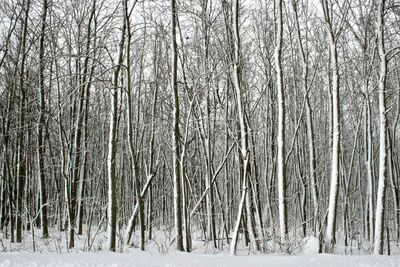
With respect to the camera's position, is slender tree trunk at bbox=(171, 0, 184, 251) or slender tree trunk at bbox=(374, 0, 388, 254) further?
slender tree trunk at bbox=(374, 0, 388, 254)

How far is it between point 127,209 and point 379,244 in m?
15.4

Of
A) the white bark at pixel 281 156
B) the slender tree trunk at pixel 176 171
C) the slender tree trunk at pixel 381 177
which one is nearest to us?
the slender tree trunk at pixel 176 171

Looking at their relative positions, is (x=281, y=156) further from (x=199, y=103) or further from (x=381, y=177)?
(x=199, y=103)

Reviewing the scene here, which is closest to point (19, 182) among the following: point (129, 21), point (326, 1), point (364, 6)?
point (129, 21)

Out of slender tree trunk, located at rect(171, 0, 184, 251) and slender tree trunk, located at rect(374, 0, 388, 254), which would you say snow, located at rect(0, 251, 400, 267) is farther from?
slender tree trunk, located at rect(374, 0, 388, 254)

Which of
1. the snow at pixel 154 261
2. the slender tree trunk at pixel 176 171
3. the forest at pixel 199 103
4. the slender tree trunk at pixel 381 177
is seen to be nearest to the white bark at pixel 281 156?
the forest at pixel 199 103

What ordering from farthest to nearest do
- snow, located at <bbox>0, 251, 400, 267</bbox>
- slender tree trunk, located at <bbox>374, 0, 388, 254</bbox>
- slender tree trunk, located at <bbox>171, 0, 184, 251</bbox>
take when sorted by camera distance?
1. slender tree trunk, located at <bbox>374, 0, 388, 254</bbox>
2. slender tree trunk, located at <bbox>171, 0, 184, 251</bbox>
3. snow, located at <bbox>0, 251, 400, 267</bbox>

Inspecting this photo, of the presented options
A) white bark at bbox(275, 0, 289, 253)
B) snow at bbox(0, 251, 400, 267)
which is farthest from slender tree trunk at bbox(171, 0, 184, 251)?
snow at bbox(0, 251, 400, 267)

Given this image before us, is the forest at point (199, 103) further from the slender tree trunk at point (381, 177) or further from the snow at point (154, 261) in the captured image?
the snow at point (154, 261)

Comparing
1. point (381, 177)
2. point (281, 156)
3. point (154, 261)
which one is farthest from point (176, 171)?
point (381, 177)

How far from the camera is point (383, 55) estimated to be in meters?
6.84

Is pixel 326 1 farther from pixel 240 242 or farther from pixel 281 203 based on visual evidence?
pixel 240 242

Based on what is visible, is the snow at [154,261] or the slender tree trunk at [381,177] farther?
the slender tree trunk at [381,177]

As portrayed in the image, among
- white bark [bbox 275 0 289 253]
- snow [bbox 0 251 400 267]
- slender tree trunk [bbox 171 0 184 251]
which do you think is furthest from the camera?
white bark [bbox 275 0 289 253]
